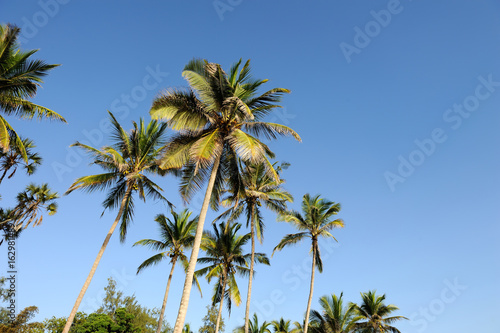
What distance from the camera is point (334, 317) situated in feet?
96.4

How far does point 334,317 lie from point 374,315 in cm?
601

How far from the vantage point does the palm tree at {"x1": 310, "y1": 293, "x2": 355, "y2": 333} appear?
96.4 feet

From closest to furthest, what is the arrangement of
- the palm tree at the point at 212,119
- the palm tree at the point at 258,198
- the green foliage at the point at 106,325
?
the palm tree at the point at 212,119 < the palm tree at the point at 258,198 < the green foliage at the point at 106,325

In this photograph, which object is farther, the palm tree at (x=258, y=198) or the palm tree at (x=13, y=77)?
the palm tree at (x=258, y=198)

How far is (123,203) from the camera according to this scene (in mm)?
16906

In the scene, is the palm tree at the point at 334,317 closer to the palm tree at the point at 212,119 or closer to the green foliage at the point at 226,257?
the green foliage at the point at 226,257

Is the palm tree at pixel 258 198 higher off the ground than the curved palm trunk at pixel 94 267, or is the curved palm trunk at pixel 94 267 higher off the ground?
the palm tree at pixel 258 198

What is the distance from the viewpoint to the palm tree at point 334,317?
29375 millimetres

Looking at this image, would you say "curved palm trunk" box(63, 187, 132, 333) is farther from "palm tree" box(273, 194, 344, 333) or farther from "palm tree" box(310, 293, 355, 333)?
"palm tree" box(310, 293, 355, 333)

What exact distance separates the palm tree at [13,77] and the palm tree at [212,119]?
5495 millimetres

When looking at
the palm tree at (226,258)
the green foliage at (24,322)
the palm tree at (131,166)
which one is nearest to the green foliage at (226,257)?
the palm tree at (226,258)

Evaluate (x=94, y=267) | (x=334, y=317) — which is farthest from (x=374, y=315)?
(x=94, y=267)

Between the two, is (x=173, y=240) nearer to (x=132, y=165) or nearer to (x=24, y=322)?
(x=132, y=165)

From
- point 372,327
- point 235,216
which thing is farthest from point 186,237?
point 372,327
